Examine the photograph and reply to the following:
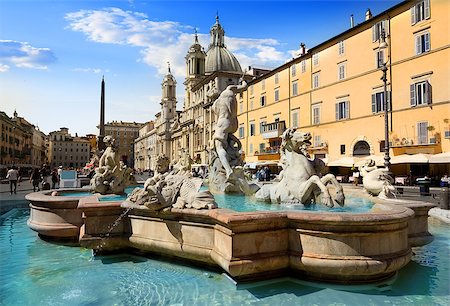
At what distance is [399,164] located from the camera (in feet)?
85.1

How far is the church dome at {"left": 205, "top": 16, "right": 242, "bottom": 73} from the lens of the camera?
2680 inches

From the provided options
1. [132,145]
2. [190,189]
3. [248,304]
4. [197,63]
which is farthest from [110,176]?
[132,145]

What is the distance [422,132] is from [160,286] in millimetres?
25005

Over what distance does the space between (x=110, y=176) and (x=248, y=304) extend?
5.76m

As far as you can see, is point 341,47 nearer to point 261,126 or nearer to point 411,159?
point 411,159

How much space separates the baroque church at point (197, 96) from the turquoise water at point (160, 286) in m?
45.6

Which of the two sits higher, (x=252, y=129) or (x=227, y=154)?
(x=252, y=129)

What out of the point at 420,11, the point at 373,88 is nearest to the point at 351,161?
the point at 373,88

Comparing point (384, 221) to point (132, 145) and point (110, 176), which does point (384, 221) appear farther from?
point (132, 145)

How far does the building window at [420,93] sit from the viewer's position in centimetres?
2379

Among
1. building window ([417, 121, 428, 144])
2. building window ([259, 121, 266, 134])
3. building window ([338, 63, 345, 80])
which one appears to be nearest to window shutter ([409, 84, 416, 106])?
building window ([417, 121, 428, 144])

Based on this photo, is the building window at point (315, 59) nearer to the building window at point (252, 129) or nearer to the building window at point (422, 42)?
the building window at point (422, 42)

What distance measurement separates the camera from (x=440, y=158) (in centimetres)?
2188

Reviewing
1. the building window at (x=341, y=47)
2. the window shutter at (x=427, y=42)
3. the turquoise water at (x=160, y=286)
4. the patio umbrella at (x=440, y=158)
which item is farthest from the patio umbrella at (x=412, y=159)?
the turquoise water at (x=160, y=286)
